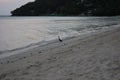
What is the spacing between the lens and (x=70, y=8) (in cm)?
13538

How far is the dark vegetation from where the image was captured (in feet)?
384

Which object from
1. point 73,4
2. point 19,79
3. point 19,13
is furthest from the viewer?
point 19,13

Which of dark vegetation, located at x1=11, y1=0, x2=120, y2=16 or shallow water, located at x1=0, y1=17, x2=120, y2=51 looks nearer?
shallow water, located at x1=0, y1=17, x2=120, y2=51

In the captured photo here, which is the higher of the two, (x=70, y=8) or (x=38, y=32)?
(x=70, y=8)

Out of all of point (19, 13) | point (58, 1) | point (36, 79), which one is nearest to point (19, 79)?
point (36, 79)

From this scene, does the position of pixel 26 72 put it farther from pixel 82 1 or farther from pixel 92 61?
pixel 82 1

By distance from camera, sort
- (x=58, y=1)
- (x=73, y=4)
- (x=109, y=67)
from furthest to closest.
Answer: (x=58, y=1) < (x=73, y=4) < (x=109, y=67)

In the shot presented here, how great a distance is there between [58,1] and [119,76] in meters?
153

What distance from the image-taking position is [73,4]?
136625 millimetres

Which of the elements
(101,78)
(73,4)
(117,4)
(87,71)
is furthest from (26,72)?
(73,4)

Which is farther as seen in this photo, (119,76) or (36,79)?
(36,79)

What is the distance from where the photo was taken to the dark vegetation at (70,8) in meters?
117

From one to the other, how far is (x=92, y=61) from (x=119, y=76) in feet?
5.12

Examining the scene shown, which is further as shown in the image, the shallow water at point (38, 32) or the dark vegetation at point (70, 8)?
the dark vegetation at point (70, 8)
